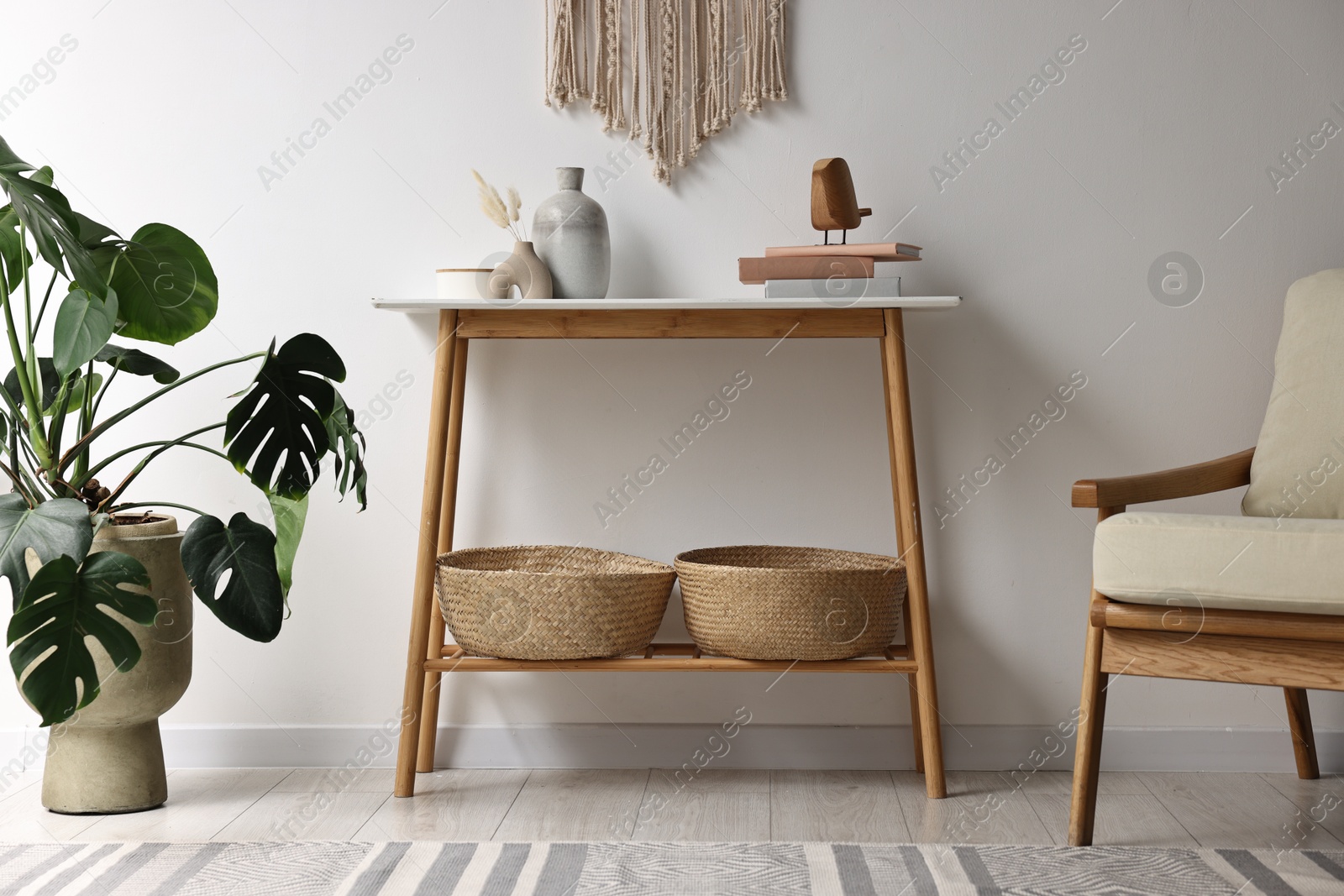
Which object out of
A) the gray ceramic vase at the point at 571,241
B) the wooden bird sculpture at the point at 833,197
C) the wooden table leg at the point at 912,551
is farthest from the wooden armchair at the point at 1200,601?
the gray ceramic vase at the point at 571,241

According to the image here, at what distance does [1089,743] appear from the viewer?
4.88ft

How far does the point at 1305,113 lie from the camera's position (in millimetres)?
1864

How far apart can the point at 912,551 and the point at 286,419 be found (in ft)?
3.12

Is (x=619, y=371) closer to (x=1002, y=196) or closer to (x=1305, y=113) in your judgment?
(x=1002, y=196)

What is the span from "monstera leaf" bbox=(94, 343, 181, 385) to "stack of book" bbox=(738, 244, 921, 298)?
915 millimetres

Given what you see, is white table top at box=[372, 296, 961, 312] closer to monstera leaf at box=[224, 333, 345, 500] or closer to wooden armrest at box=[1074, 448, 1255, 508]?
monstera leaf at box=[224, 333, 345, 500]

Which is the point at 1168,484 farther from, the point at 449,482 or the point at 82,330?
the point at 82,330

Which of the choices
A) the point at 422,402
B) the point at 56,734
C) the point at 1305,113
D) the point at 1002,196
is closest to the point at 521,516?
the point at 422,402

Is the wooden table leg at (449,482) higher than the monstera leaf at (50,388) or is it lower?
lower

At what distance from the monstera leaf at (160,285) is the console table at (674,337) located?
262 millimetres

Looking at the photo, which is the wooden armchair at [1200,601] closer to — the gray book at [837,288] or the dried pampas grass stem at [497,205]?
the gray book at [837,288]

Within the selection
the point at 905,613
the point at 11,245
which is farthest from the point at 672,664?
the point at 11,245

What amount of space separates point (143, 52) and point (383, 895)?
1493 millimetres

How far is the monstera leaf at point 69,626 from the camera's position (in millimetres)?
1337
